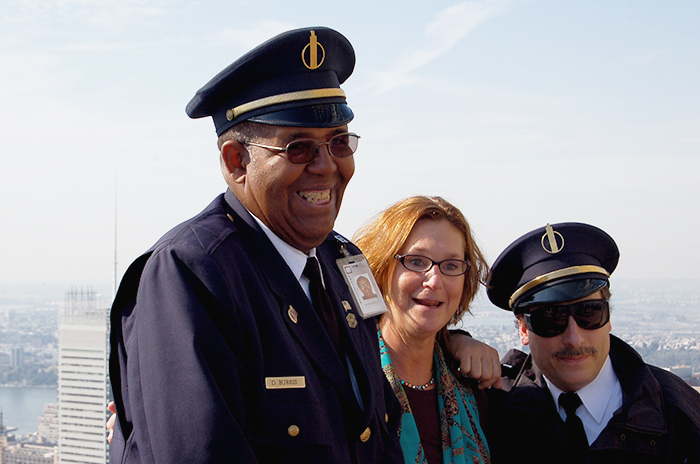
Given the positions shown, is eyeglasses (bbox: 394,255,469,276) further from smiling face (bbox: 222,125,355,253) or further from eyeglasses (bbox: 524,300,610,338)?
smiling face (bbox: 222,125,355,253)

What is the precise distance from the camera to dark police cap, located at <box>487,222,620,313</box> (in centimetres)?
356

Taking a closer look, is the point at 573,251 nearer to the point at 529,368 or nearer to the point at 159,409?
the point at 529,368

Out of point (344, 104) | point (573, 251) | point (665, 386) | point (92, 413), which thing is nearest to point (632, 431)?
point (665, 386)

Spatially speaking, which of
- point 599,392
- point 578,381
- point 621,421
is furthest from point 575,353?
point 621,421

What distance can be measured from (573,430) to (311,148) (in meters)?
2.19

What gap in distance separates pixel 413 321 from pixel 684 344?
8.07 m

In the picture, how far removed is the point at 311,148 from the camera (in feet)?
7.82

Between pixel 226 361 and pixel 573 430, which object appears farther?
pixel 573 430

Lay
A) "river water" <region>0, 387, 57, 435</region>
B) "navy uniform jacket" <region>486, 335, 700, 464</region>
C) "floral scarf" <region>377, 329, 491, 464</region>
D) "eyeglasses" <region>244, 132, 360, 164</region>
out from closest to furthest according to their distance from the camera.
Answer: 1. "eyeglasses" <region>244, 132, 360, 164</region>
2. "navy uniform jacket" <region>486, 335, 700, 464</region>
3. "floral scarf" <region>377, 329, 491, 464</region>
4. "river water" <region>0, 387, 57, 435</region>

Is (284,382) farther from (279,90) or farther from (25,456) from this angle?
(25,456)

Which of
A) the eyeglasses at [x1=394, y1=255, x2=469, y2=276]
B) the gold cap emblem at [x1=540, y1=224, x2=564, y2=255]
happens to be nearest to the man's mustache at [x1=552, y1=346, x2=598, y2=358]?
the gold cap emblem at [x1=540, y1=224, x2=564, y2=255]

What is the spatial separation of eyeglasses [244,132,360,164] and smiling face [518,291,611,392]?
1.72 meters

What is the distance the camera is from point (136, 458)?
196 cm

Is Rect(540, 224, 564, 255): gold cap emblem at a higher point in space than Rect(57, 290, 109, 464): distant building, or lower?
higher
